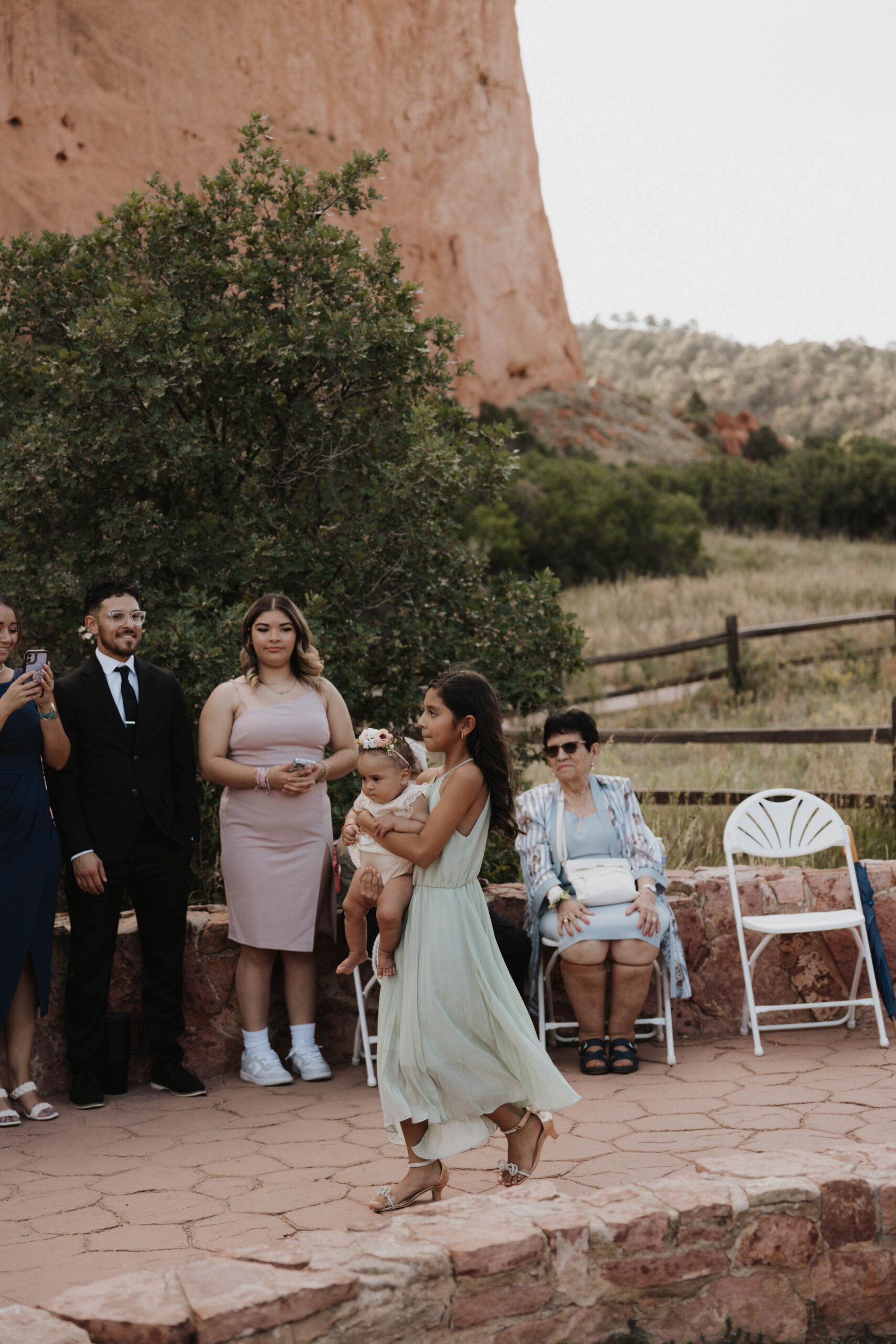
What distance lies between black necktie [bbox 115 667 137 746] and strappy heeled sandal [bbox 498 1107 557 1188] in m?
2.10

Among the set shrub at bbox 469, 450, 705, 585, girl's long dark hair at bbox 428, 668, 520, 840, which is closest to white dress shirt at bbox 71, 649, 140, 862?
girl's long dark hair at bbox 428, 668, 520, 840

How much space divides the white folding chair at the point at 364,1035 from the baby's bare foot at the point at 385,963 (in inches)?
45.1

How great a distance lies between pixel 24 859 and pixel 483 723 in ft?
6.45

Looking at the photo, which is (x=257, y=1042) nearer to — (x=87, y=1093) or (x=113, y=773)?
(x=87, y=1093)

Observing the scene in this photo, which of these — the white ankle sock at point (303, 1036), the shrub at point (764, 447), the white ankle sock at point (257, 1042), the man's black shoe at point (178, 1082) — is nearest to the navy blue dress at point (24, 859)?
the man's black shoe at point (178, 1082)

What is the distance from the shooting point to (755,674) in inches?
594

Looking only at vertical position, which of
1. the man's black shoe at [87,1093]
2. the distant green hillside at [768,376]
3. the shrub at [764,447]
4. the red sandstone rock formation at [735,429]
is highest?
the distant green hillside at [768,376]

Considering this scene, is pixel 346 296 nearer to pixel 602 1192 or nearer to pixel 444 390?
pixel 444 390

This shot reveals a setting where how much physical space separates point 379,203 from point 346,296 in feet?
71.2

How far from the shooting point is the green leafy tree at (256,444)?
592 cm

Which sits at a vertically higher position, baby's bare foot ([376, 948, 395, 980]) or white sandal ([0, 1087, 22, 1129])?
baby's bare foot ([376, 948, 395, 980])

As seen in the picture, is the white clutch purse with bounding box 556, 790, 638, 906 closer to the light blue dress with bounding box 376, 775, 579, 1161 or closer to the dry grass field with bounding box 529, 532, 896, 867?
the light blue dress with bounding box 376, 775, 579, 1161

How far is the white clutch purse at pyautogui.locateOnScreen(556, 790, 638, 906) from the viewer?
16.5 ft

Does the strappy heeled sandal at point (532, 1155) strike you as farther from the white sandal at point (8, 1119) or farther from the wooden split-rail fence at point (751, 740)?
the wooden split-rail fence at point (751, 740)
